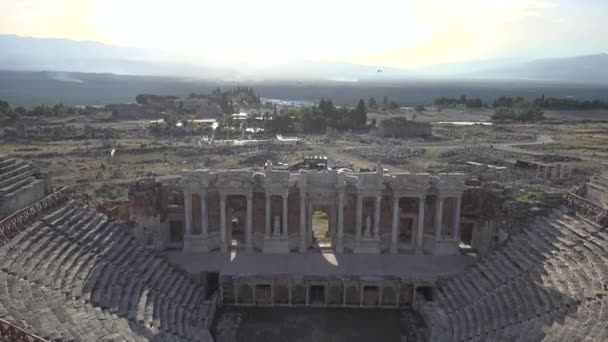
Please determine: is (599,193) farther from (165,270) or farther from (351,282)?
(165,270)

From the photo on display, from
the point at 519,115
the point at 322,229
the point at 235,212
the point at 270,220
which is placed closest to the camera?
the point at 270,220

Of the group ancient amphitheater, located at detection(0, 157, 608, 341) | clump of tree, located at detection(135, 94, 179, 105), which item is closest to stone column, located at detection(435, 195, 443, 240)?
ancient amphitheater, located at detection(0, 157, 608, 341)

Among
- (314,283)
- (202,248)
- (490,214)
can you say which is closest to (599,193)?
(490,214)

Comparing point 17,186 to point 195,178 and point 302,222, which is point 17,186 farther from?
point 302,222

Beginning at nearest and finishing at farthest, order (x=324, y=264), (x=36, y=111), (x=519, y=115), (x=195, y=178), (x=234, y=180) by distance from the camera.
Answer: (x=324, y=264), (x=195, y=178), (x=234, y=180), (x=36, y=111), (x=519, y=115)

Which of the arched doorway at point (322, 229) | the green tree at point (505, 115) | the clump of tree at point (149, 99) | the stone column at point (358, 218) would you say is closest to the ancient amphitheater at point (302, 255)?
the stone column at point (358, 218)

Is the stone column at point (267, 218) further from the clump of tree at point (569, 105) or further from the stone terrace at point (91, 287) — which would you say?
the clump of tree at point (569, 105)

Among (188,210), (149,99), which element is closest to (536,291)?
(188,210)
